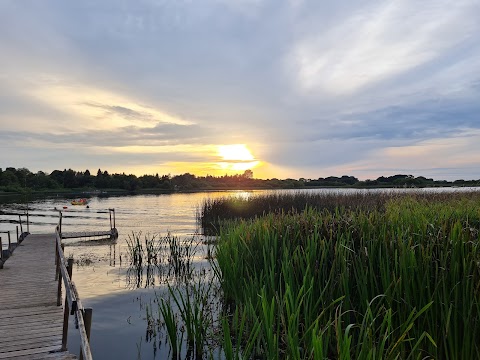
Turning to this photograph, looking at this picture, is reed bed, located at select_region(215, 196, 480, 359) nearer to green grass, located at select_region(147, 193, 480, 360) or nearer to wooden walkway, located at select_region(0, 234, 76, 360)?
green grass, located at select_region(147, 193, 480, 360)

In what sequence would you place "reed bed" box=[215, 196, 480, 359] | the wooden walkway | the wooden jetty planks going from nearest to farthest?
"reed bed" box=[215, 196, 480, 359]
the wooden walkway
the wooden jetty planks

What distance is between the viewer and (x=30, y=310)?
26.4ft

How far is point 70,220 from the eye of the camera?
141ft

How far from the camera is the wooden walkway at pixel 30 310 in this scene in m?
6.03

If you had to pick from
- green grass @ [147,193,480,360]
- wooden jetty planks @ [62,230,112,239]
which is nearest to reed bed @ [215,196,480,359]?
green grass @ [147,193,480,360]

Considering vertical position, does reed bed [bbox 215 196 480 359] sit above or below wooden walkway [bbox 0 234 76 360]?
above

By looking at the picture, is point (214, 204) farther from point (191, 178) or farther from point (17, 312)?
point (191, 178)

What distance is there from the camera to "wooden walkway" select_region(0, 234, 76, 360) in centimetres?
603

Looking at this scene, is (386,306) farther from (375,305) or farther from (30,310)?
(30,310)

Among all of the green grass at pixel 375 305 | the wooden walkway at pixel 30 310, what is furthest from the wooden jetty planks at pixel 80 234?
the green grass at pixel 375 305

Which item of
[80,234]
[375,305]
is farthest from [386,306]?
[80,234]

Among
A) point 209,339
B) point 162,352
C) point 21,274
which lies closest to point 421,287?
point 209,339

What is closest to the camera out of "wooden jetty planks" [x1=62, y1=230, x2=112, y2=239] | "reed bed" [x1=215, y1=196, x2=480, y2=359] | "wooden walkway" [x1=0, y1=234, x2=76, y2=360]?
"reed bed" [x1=215, y1=196, x2=480, y2=359]

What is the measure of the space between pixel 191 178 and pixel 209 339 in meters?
145
